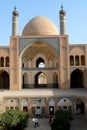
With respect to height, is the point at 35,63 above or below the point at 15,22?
Result: below

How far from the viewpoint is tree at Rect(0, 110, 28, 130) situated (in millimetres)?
14359

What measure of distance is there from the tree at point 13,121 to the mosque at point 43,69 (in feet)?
14.7

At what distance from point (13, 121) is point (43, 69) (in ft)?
42.2

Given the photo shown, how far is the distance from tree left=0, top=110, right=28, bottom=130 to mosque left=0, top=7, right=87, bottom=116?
4473 mm

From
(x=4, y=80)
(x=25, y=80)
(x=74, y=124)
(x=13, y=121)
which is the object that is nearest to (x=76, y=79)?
(x=25, y=80)

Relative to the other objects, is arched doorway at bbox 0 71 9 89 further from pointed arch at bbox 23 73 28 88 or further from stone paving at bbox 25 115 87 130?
stone paving at bbox 25 115 87 130

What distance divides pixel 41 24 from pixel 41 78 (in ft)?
55.2

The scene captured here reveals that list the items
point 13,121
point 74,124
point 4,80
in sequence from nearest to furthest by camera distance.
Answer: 1. point 13,121
2. point 74,124
3. point 4,80

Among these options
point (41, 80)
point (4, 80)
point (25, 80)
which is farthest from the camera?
point (41, 80)

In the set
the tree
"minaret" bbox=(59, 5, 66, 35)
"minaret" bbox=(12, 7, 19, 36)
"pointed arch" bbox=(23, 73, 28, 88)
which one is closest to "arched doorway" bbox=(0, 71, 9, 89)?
"pointed arch" bbox=(23, 73, 28, 88)

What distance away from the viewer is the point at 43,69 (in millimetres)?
26797

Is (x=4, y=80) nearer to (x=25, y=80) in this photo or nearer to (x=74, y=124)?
(x=25, y=80)

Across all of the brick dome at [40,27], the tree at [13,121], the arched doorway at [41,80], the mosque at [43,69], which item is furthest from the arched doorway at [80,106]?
the arched doorway at [41,80]

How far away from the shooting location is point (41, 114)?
63.6 ft
